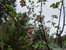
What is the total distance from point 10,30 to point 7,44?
0.49 metres

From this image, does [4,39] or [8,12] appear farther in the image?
[4,39]

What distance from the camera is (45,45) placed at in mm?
1906

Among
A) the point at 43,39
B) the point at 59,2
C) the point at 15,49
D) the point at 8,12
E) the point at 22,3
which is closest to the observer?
the point at 8,12

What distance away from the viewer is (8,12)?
1.65m

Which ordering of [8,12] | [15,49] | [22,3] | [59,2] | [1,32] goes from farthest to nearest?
1. [1,32]
2. [15,49]
3. [22,3]
4. [59,2]
5. [8,12]

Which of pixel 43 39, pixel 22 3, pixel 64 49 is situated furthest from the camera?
pixel 22 3

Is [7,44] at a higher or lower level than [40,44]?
lower

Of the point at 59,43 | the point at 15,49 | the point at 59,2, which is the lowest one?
the point at 15,49

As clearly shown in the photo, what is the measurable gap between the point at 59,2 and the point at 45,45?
1.54 ft

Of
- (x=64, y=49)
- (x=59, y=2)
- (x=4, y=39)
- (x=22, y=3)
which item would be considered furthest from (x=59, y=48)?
(x=4, y=39)

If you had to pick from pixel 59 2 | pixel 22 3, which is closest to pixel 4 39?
pixel 22 3

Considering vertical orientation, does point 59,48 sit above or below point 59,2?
below

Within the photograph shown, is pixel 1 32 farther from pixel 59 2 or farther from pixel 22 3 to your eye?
pixel 59 2

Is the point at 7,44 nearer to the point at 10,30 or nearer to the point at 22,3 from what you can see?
the point at 10,30
